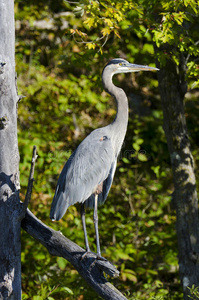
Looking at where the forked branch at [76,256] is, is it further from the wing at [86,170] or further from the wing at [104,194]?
the wing at [104,194]

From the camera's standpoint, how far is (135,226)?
480cm

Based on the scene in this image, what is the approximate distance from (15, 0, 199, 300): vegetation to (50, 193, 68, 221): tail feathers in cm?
97

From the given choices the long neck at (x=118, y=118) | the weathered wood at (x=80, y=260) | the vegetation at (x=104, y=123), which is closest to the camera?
the weathered wood at (x=80, y=260)

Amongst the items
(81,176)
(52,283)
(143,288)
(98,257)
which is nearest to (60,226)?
(52,283)

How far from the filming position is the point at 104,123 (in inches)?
246

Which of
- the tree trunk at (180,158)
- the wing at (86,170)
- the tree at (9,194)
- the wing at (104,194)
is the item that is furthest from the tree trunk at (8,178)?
the tree trunk at (180,158)

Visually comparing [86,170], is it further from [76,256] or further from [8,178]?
[76,256]

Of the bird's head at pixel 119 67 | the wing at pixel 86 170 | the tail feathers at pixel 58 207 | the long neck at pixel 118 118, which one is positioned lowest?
the tail feathers at pixel 58 207

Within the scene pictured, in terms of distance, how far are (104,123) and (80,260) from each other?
388 cm

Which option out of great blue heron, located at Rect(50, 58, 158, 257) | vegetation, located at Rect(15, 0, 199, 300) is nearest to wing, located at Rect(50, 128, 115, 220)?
great blue heron, located at Rect(50, 58, 158, 257)

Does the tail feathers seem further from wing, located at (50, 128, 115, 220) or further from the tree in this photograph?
the tree

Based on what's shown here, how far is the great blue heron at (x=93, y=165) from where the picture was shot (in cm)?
294

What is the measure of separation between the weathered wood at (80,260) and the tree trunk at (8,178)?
128 millimetres

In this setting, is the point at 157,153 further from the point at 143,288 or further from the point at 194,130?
the point at 143,288
